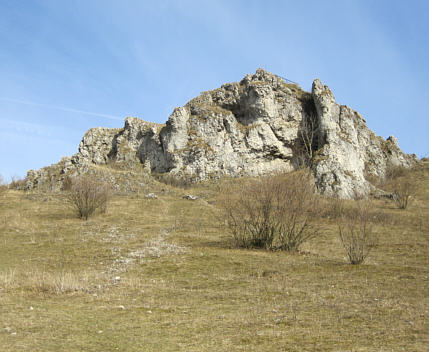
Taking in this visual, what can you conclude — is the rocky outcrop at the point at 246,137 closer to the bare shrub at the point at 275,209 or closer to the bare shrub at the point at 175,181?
the bare shrub at the point at 175,181

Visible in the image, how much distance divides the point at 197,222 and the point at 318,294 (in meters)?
19.8

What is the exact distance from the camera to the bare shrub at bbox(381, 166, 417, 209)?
3947 centimetres

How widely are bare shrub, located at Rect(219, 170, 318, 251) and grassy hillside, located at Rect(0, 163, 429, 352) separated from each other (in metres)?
1.14

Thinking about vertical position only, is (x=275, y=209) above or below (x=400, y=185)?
below

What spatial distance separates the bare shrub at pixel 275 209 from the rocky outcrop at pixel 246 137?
34.6m

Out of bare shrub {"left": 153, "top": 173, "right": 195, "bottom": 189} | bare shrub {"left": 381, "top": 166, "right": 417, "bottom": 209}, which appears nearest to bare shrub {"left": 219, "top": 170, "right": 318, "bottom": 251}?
bare shrub {"left": 381, "top": 166, "right": 417, "bottom": 209}

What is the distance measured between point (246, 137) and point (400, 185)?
84.7ft

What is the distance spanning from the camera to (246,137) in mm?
59969

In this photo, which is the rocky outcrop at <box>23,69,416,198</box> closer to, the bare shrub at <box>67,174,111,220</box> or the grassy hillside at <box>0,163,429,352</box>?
the bare shrub at <box>67,174,111,220</box>

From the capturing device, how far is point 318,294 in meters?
10.0

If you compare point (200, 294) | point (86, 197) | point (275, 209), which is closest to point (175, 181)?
point (86, 197)

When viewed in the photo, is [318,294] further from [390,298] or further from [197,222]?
[197,222]

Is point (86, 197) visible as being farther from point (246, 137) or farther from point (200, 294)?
point (246, 137)

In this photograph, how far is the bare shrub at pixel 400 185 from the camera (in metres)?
39.5
